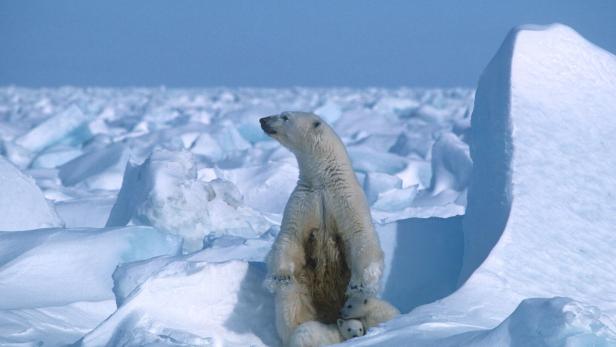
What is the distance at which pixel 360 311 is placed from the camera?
7.30 feet

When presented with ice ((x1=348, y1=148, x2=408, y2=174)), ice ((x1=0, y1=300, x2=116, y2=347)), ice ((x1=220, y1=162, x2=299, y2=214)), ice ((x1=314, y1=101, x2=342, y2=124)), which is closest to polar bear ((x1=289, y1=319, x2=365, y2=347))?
ice ((x1=0, y1=300, x2=116, y2=347))

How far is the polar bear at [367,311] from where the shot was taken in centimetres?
222

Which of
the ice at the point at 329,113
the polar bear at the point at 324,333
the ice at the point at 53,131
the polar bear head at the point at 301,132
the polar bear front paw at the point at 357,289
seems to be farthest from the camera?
the ice at the point at 329,113

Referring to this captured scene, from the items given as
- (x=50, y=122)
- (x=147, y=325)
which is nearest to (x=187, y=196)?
(x=147, y=325)

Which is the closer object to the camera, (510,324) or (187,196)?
(510,324)

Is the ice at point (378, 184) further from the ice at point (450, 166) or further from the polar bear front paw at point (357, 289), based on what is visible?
the polar bear front paw at point (357, 289)

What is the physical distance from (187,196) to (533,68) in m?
1.87

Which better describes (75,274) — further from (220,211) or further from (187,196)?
(220,211)

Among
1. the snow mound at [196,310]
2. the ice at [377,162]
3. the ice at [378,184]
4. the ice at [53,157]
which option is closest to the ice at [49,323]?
the snow mound at [196,310]

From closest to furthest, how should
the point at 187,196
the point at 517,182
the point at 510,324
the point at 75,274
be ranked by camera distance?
1. the point at 510,324
2. the point at 517,182
3. the point at 75,274
4. the point at 187,196

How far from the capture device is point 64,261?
115 inches

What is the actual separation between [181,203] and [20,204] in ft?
2.57

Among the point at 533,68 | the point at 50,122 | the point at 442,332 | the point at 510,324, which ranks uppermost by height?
the point at 533,68

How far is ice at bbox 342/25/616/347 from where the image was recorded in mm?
1933
